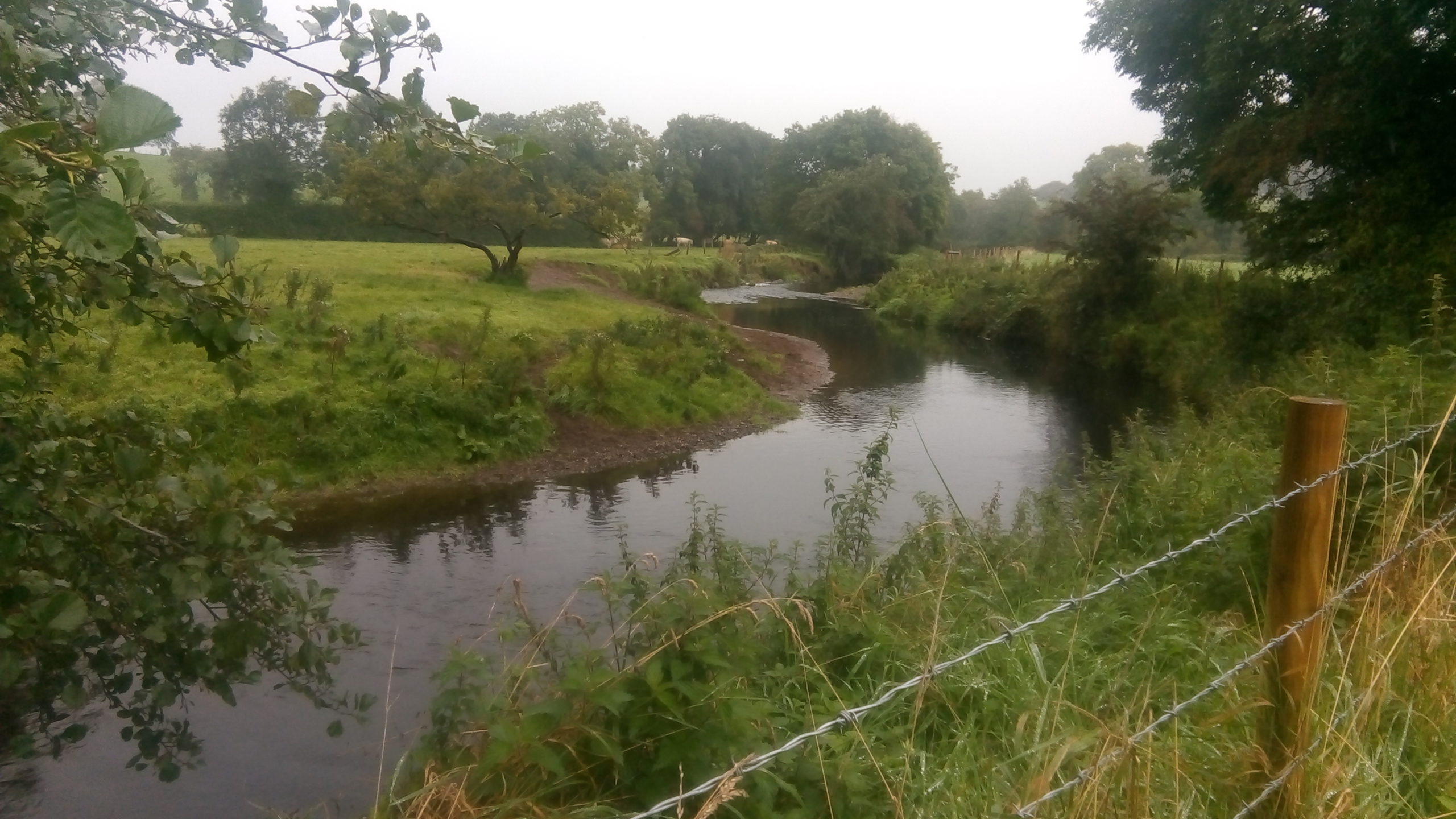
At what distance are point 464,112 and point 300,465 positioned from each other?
967 centimetres

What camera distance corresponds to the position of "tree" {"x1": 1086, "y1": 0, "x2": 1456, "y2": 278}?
12.2 m

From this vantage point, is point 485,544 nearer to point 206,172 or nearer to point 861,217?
point 206,172

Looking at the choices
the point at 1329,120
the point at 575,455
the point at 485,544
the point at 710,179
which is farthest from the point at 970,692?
the point at 710,179

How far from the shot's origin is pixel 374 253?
86.1 feet

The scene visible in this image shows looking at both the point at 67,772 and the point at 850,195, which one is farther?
the point at 850,195

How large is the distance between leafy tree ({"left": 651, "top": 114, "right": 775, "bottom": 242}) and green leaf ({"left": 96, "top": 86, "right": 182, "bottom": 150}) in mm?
45157

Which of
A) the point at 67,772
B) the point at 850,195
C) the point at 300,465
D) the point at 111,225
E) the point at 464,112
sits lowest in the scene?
the point at 67,772

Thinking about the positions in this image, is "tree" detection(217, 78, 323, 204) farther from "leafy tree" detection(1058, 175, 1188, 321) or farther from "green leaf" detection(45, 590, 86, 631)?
"green leaf" detection(45, 590, 86, 631)

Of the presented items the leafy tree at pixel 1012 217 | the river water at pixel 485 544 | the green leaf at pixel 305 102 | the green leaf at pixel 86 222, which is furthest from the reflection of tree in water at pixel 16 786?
the leafy tree at pixel 1012 217

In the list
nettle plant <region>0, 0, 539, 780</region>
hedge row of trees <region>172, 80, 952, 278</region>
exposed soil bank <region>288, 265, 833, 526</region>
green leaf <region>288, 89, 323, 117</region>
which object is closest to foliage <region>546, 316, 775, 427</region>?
exposed soil bank <region>288, 265, 833, 526</region>

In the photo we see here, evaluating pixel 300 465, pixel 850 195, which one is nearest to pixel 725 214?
pixel 850 195

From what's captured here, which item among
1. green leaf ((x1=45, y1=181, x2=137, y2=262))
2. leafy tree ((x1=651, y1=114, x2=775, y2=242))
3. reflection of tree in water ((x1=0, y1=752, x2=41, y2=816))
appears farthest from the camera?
leafy tree ((x1=651, y1=114, x2=775, y2=242))

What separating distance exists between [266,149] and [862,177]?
29947 millimetres

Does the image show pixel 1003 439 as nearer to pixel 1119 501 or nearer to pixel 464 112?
pixel 1119 501
